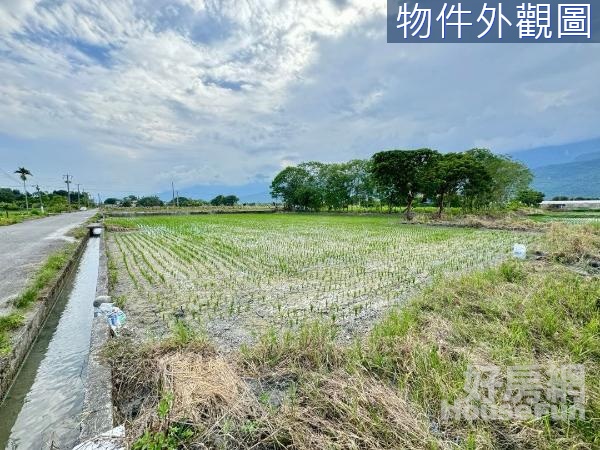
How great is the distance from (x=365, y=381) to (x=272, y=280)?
5192 millimetres

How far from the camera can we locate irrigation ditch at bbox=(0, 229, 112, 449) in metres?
2.89

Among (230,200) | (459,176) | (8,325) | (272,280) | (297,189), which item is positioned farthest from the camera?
(230,200)

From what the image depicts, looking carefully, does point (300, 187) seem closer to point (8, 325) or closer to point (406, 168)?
point (406, 168)

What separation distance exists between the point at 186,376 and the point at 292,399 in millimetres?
1121

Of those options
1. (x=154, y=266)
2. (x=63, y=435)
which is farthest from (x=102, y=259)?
(x=63, y=435)

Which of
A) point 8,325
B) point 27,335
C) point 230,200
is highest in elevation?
point 230,200

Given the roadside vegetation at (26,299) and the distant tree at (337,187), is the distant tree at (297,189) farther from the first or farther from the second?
the roadside vegetation at (26,299)

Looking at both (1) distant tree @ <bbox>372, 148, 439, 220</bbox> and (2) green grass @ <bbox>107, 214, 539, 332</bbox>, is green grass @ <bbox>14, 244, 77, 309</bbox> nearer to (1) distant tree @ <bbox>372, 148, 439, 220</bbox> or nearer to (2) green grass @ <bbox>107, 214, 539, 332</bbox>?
(2) green grass @ <bbox>107, 214, 539, 332</bbox>

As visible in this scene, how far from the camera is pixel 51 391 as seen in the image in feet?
12.1

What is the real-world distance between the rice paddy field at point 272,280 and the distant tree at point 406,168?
60.7 feet

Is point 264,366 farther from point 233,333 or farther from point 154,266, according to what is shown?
point 154,266

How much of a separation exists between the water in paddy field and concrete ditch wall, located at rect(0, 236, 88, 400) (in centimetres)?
10

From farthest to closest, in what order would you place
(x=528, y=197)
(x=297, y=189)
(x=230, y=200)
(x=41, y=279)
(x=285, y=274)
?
1. (x=230, y=200)
2. (x=297, y=189)
3. (x=528, y=197)
4. (x=285, y=274)
5. (x=41, y=279)

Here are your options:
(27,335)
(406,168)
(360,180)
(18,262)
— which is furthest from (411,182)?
(27,335)
